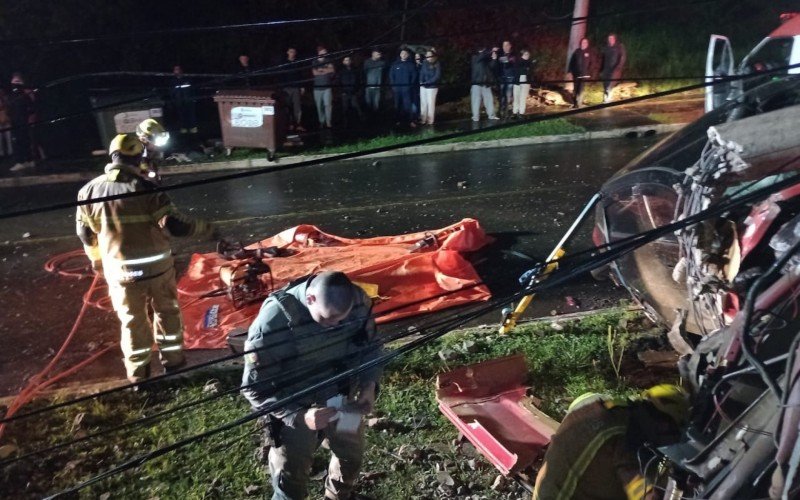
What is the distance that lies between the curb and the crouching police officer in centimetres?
914

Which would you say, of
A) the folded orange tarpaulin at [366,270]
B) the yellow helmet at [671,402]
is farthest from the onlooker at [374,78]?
the yellow helmet at [671,402]

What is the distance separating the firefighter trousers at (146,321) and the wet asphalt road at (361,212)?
0.75 metres

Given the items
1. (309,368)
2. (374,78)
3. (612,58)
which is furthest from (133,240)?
(612,58)

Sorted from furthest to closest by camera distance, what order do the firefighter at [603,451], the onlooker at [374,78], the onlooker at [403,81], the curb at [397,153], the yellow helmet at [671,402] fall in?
the onlooker at [403,81] → the onlooker at [374,78] → the curb at [397,153] → the yellow helmet at [671,402] → the firefighter at [603,451]

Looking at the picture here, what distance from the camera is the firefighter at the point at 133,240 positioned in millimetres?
5133

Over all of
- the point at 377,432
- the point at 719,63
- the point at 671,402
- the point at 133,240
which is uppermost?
the point at 719,63

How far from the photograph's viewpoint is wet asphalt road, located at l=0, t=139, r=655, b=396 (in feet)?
23.1

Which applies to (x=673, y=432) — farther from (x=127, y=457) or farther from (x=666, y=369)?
(x=127, y=457)

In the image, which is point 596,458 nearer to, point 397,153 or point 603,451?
point 603,451

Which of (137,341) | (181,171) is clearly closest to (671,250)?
(137,341)

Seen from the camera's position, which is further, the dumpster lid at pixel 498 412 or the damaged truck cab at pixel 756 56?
the damaged truck cab at pixel 756 56

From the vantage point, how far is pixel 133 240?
17.3 ft

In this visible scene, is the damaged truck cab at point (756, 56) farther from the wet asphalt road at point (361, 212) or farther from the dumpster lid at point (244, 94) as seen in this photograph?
the dumpster lid at point (244, 94)

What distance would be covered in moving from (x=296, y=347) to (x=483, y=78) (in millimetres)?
12561
